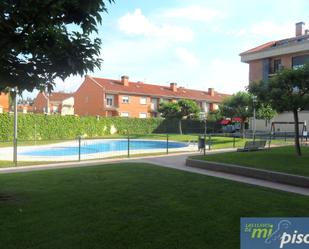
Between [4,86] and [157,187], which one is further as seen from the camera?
[157,187]

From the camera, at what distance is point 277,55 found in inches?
1877

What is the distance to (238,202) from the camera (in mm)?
7676

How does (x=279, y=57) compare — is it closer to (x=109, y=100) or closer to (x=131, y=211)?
(x=109, y=100)

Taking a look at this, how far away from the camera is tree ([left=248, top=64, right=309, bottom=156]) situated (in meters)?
15.1

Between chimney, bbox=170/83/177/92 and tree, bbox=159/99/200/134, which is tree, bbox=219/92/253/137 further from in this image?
chimney, bbox=170/83/177/92

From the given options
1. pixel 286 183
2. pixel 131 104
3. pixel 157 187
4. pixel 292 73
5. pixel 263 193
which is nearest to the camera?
pixel 263 193

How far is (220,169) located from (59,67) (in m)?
7.94

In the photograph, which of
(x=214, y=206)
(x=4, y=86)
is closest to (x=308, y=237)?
(x=214, y=206)

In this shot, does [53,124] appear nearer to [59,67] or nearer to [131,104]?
[131,104]

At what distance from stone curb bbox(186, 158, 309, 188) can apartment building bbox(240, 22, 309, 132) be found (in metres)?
31.5

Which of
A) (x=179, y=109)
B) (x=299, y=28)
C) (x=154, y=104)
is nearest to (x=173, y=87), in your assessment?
(x=154, y=104)

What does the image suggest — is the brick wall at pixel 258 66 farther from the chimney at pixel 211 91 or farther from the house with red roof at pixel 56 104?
the house with red roof at pixel 56 104

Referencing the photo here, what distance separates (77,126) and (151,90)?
24.3 metres

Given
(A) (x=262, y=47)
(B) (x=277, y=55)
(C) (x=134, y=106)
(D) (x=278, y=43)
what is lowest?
(C) (x=134, y=106)
